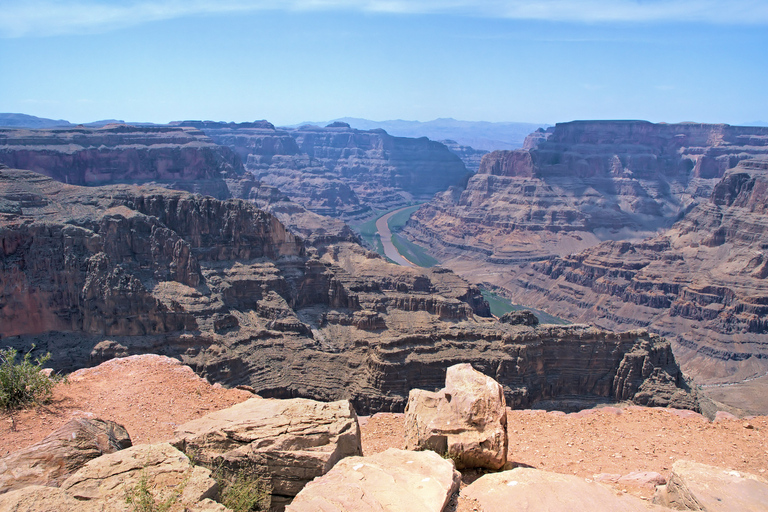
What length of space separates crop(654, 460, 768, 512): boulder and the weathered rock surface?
9.49 meters

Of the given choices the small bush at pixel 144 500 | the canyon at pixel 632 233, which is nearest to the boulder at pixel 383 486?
the small bush at pixel 144 500

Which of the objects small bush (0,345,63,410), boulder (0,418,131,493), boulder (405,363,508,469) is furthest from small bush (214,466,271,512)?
small bush (0,345,63,410)

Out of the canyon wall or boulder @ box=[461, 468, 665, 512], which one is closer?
boulder @ box=[461, 468, 665, 512]

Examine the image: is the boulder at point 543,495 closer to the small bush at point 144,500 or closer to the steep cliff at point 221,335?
the small bush at point 144,500

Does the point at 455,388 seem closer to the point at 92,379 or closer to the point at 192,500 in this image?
the point at 192,500

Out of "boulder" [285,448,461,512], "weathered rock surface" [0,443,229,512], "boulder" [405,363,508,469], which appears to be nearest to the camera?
"weathered rock surface" [0,443,229,512]

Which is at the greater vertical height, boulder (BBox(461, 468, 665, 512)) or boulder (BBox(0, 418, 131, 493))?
boulder (BBox(0, 418, 131, 493))

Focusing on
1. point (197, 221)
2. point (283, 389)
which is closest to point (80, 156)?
point (197, 221)

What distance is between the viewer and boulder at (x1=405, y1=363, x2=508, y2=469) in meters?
14.6

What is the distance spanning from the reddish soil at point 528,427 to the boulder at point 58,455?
2849 mm

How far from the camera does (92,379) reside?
2227 centimetres

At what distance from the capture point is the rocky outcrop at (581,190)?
134 m

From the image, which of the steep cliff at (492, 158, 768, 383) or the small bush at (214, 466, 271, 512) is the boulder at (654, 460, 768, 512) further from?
the steep cliff at (492, 158, 768, 383)

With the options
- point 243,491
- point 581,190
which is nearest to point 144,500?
point 243,491
